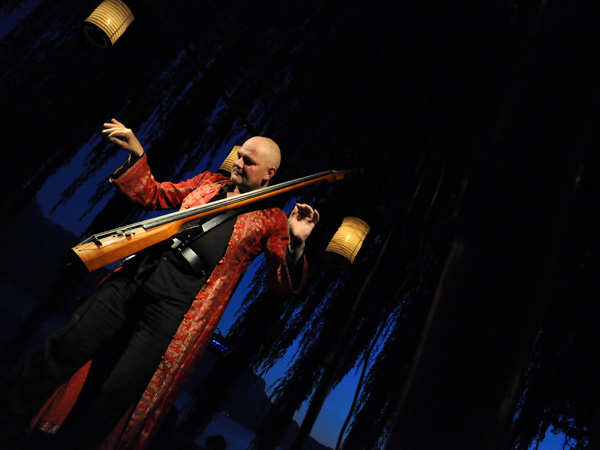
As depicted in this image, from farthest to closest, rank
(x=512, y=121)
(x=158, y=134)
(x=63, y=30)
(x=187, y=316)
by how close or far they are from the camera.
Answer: (x=158, y=134) → (x=63, y=30) → (x=187, y=316) → (x=512, y=121)

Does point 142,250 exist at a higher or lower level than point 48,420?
higher

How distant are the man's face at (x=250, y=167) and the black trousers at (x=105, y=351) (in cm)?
69

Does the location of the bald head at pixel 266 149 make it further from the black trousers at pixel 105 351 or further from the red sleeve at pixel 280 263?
the black trousers at pixel 105 351

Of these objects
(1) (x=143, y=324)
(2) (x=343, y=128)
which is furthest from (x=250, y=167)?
(2) (x=343, y=128)

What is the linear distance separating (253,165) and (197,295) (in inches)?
29.8

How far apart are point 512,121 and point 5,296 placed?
4.24 meters

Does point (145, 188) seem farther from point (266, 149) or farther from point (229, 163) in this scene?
point (229, 163)

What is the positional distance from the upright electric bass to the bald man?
8cm

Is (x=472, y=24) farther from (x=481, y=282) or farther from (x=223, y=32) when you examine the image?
(x=481, y=282)

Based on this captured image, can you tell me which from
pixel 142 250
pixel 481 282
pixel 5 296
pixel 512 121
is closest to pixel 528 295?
pixel 481 282

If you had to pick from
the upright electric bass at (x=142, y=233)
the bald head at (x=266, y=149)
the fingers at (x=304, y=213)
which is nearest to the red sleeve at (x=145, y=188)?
the upright electric bass at (x=142, y=233)

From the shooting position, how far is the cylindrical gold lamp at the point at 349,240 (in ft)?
8.75

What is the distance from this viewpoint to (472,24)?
2.95 m

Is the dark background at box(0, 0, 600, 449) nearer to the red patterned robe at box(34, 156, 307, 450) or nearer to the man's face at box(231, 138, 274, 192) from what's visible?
the red patterned robe at box(34, 156, 307, 450)
